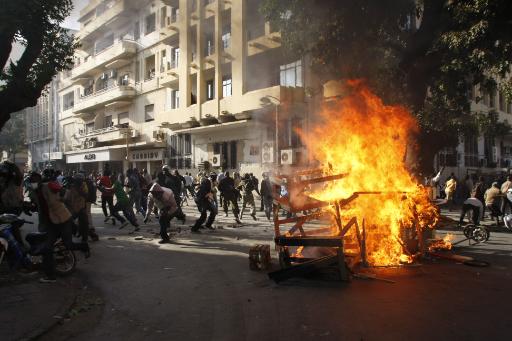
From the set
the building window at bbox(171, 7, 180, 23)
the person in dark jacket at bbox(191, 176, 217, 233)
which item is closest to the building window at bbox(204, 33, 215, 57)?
the building window at bbox(171, 7, 180, 23)

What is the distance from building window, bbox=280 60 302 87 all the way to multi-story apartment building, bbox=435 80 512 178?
8.93 m

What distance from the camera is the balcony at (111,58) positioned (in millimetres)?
32562

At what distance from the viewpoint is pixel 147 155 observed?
3180cm

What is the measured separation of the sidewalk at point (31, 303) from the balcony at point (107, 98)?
1100 inches

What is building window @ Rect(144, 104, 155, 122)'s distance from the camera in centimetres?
3123

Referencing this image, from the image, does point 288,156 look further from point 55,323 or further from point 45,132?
point 45,132

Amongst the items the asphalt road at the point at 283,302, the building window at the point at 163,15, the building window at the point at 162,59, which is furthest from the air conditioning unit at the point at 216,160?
the asphalt road at the point at 283,302

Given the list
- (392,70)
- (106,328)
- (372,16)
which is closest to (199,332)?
(106,328)

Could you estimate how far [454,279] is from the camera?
6.11m

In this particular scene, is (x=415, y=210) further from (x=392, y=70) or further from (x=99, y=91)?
(x=99, y=91)

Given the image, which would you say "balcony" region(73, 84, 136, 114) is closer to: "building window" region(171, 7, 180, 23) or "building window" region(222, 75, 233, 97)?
"building window" region(171, 7, 180, 23)

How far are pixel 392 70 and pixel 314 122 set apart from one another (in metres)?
9.00

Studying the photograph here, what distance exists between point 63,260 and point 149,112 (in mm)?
26060

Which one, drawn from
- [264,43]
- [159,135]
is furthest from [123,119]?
[264,43]
